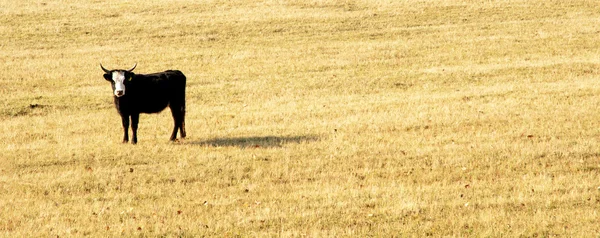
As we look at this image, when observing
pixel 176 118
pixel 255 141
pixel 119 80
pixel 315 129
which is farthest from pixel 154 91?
pixel 315 129

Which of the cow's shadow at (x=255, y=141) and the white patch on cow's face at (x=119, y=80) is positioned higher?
the white patch on cow's face at (x=119, y=80)

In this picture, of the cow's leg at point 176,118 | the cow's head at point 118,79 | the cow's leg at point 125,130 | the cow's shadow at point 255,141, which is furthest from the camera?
the cow's leg at point 176,118

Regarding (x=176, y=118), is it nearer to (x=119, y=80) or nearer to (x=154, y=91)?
(x=154, y=91)

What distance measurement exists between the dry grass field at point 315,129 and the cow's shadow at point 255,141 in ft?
0.25

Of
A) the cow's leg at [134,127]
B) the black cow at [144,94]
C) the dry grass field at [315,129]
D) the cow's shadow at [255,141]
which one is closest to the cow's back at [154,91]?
the black cow at [144,94]

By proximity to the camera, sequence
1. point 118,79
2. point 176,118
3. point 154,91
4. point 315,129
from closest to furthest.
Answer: point 118,79
point 154,91
point 176,118
point 315,129

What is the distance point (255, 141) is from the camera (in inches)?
758

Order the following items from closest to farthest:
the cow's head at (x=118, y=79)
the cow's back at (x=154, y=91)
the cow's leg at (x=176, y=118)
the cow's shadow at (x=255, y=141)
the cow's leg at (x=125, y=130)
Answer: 1. the cow's shadow at (x=255, y=141)
2. the cow's head at (x=118, y=79)
3. the cow's leg at (x=125, y=130)
4. the cow's back at (x=154, y=91)
5. the cow's leg at (x=176, y=118)

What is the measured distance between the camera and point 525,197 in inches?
535

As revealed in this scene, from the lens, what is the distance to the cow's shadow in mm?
18688

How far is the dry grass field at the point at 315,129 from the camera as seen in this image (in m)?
12.9

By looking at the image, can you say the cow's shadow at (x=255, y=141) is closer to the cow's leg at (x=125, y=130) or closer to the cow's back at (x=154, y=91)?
the cow's leg at (x=125, y=130)

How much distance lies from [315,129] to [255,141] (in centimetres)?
182

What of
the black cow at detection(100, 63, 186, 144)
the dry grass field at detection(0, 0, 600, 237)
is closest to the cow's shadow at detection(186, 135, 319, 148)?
the dry grass field at detection(0, 0, 600, 237)
